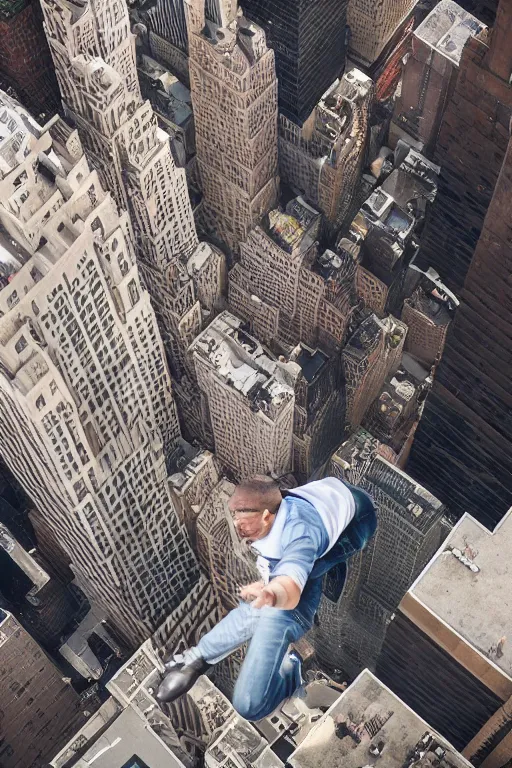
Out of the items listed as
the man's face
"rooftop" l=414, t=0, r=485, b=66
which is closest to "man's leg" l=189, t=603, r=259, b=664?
the man's face

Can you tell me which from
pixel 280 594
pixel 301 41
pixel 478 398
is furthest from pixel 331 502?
pixel 301 41

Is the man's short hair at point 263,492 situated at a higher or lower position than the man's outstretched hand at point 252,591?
higher

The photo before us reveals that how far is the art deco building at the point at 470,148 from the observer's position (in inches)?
5079

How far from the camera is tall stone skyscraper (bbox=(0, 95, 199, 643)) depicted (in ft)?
368

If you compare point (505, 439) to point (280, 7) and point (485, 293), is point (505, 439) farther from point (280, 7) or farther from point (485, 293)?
point (280, 7)

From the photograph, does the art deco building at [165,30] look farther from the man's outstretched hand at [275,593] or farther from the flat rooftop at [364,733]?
the man's outstretched hand at [275,593]

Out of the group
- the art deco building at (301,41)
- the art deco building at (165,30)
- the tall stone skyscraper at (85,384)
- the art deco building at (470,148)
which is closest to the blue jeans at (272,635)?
the tall stone skyscraper at (85,384)

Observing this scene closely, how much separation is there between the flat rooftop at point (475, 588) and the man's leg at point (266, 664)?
80.3ft

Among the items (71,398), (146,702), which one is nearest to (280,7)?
(71,398)

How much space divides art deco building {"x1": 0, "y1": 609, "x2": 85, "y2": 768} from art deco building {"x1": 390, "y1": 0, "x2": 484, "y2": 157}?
90035 mm

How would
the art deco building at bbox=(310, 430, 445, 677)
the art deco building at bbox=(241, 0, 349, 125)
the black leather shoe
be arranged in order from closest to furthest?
the black leather shoe → the art deco building at bbox=(310, 430, 445, 677) → the art deco building at bbox=(241, 0, 349, 125)

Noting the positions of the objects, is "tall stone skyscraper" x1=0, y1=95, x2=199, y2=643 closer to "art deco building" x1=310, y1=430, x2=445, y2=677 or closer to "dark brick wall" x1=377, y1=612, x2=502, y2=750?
"art deco building" x1=310, y1=430, x2=445, y2=677

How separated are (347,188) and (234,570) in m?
64.3

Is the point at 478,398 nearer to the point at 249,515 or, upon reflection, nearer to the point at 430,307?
the point at 430,307
